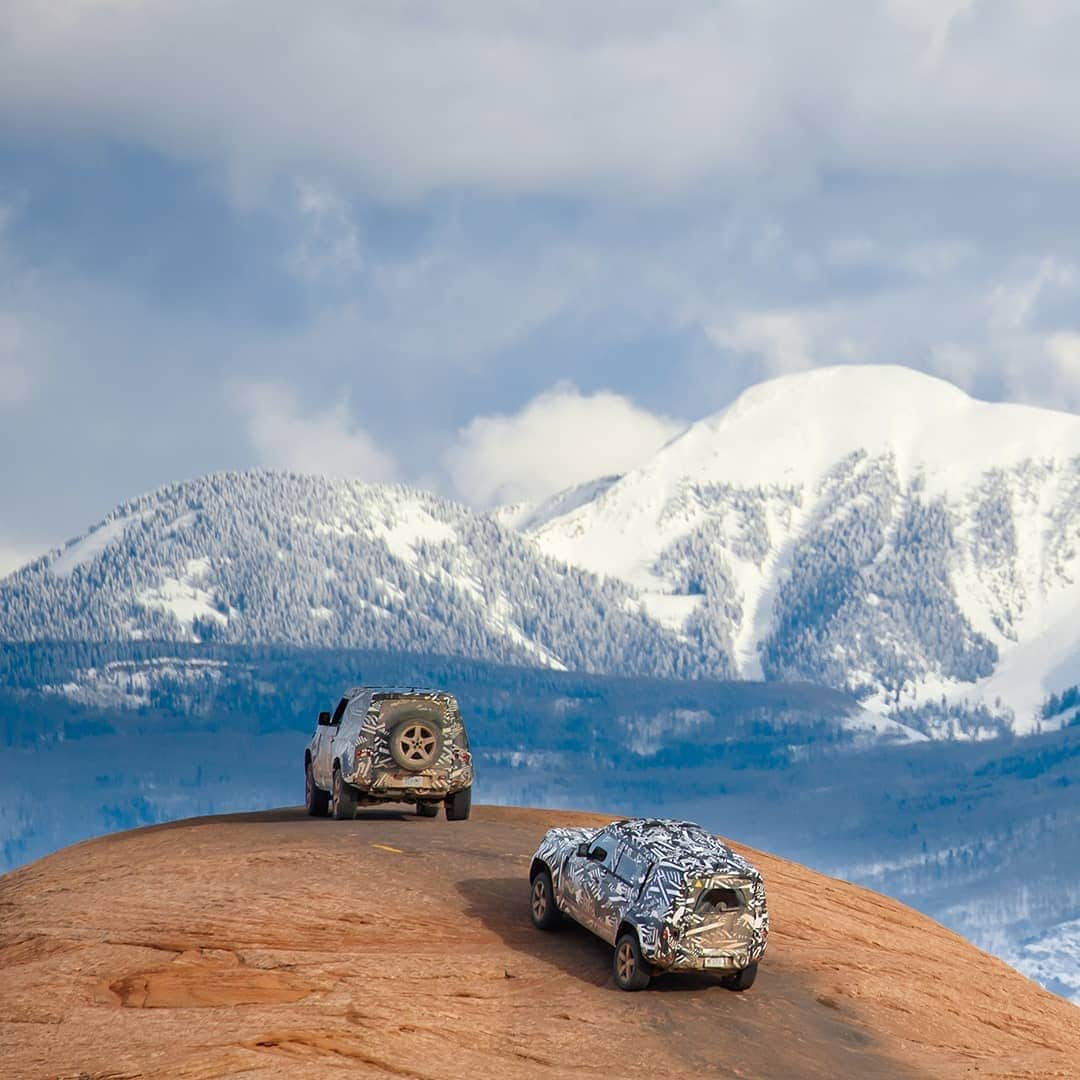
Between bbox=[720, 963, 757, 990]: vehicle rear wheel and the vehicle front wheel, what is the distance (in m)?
1.62

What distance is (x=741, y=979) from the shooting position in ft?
107

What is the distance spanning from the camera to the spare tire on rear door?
43.6 meters

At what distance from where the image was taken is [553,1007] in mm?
31000

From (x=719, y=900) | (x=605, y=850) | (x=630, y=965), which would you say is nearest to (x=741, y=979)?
(x=719, y=900)

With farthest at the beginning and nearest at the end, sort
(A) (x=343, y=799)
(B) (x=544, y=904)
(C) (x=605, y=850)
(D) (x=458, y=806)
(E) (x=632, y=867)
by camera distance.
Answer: (D) (x=458, y=806) → (A) (x=343, y=799) → (B) (x=544, y=904) → (C) (x=605, y=850) → (E) (x=632, y=867)

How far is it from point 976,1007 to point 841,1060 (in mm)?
6733

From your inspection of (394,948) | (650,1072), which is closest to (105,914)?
(394,948)

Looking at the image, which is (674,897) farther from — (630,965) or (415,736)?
(415,736)

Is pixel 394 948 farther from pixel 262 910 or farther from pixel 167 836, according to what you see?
pixel 167 836

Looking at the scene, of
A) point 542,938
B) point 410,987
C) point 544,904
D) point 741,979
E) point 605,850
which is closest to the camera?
point 410,987

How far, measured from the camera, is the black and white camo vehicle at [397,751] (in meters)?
43.6

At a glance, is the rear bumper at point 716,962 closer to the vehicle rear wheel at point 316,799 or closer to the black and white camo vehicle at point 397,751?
the black and white camo vehicle at point 397,751

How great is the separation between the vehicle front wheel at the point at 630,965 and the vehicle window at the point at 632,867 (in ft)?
2.96

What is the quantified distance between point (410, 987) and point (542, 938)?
3897mm
